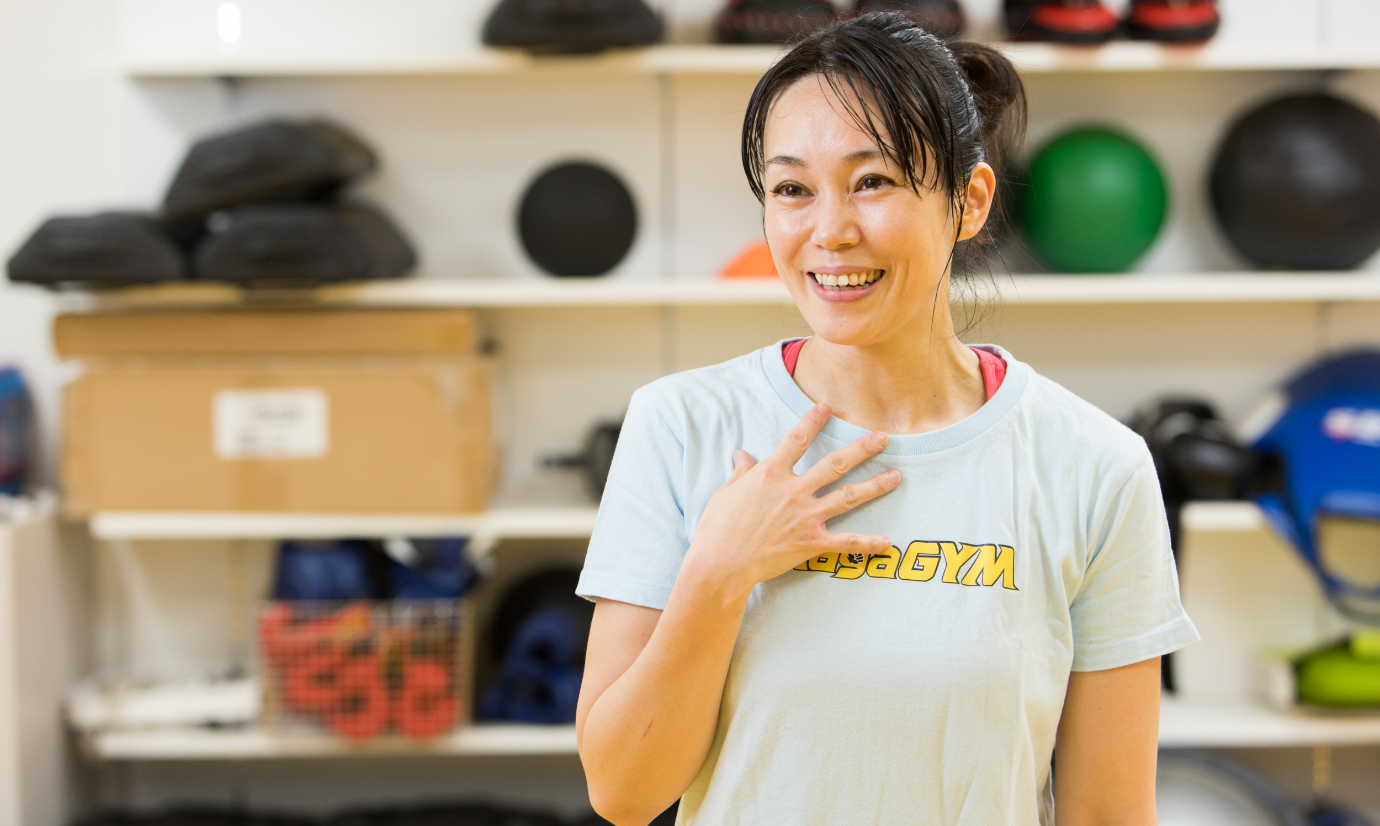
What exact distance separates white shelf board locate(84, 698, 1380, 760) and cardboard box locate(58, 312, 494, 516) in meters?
0.50

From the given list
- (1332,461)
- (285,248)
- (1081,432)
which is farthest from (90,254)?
(1332,461)

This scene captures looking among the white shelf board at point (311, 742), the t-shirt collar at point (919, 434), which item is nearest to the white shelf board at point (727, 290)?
the white shelf board at point (311, 742)

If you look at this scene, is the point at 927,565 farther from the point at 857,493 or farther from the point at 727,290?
the point at 727,290

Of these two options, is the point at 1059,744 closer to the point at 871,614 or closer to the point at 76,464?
the point at 871,614

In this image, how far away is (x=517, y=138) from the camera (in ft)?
7.96

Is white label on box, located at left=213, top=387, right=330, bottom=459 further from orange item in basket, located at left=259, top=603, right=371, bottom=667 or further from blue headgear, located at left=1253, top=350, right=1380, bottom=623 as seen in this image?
blue headgear, located at left=1253, top=350, right=1380, bottom=623

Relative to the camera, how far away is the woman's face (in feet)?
2.74

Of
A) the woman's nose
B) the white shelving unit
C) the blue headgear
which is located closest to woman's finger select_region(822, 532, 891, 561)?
the woman's nose

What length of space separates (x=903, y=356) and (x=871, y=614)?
25 centimetres

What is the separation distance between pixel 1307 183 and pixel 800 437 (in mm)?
1772

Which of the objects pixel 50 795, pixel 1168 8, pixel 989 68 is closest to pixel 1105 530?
pixel 989 68

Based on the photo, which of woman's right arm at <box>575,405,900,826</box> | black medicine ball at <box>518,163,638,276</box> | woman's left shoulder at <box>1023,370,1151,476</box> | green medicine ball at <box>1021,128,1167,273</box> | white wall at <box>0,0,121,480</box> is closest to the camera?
woman's right arm at <box>575,405,900,826</box>

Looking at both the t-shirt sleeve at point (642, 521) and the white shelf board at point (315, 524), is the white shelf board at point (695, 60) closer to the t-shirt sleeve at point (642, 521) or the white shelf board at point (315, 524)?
the white shelf board at point (315, 524)

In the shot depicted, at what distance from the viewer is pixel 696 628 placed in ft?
2.64
